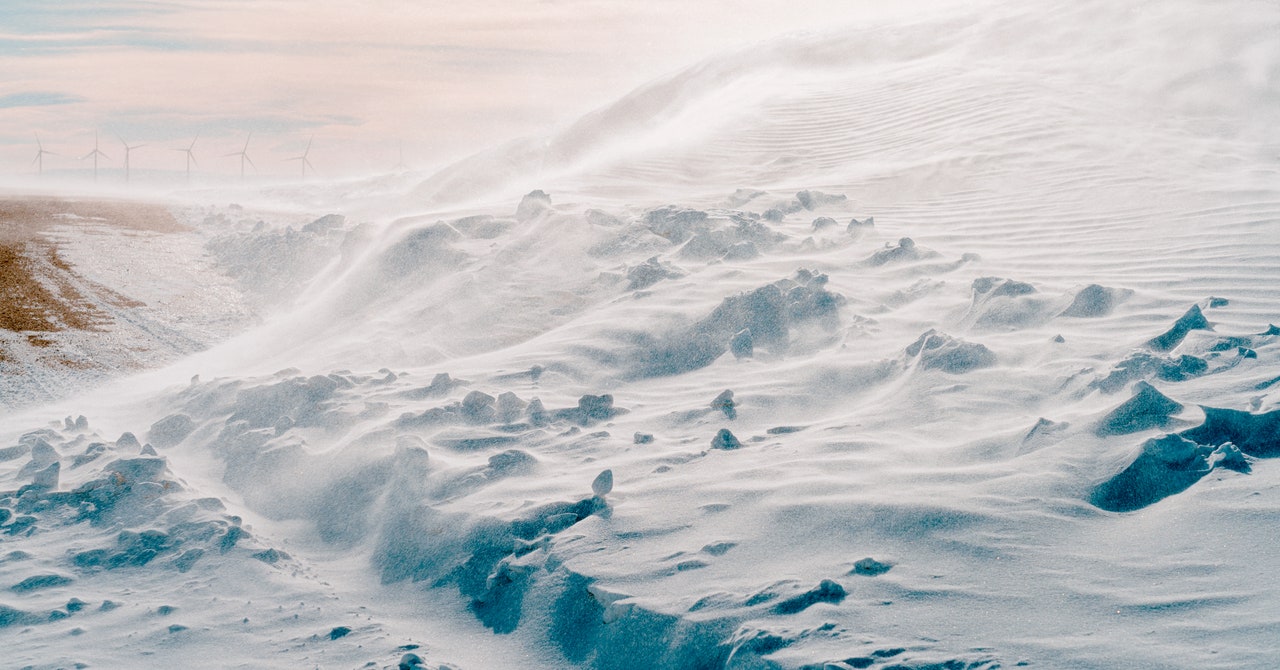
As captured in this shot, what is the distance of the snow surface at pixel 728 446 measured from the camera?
2871mm

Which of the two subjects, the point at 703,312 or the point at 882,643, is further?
the point at 703,312

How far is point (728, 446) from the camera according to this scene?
164 inches

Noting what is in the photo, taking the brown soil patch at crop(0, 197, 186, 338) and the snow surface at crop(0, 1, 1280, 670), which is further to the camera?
the brown soil patch at crop(0, 197, 186, 338)

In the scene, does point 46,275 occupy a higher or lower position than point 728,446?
lower

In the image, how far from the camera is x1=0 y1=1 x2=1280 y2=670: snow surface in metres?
2.87

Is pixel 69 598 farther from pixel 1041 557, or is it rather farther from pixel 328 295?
pixel 328 295

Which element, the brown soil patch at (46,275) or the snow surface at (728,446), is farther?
the brown soil patch at (46,275)

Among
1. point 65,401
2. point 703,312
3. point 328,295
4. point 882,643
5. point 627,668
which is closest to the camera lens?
point 882,643

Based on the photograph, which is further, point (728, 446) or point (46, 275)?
point (46, 275)

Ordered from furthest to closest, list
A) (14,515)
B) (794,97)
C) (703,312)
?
(794,97), (703,312), (14,515)

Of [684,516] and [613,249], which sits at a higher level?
[613,249]

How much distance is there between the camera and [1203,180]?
7.87 m

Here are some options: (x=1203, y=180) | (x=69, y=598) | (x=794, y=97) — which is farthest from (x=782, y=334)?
(x=794, y=97)

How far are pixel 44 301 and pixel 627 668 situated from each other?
9426 millimetres
